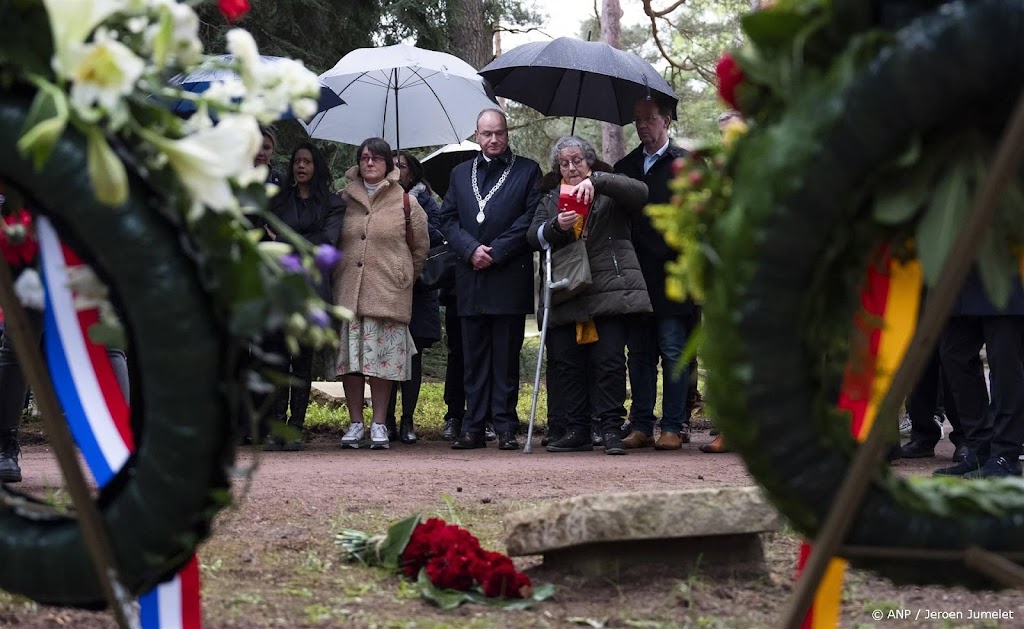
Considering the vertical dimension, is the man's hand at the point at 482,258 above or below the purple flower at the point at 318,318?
above

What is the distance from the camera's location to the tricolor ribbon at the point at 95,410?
2.75 metres

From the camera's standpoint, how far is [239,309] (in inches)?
82.5

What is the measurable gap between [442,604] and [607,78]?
6147 mm

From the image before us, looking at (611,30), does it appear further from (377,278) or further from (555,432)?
(555,432)

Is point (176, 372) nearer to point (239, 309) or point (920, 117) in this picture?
point (239, 309)

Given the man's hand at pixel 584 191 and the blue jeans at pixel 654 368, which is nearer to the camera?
the man's hand at pixel 584 191

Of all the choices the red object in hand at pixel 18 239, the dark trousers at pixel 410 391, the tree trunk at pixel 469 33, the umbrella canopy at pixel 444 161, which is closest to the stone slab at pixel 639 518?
the red object in hand at pixel 18 239

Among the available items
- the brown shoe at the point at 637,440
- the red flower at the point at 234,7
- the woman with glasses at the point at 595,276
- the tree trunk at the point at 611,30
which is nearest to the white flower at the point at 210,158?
the red flower at the point at 234,7

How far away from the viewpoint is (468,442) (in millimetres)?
8523

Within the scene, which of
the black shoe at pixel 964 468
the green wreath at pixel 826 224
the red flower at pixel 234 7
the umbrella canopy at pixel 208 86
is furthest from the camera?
the black shoe at pixel 964 468

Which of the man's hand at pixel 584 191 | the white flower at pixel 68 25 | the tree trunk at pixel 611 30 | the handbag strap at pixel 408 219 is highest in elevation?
the tree trunk at pixel 611 30

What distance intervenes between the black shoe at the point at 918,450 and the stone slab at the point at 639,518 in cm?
388

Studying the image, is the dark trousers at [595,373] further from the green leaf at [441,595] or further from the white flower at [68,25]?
the white flower at [68,25]

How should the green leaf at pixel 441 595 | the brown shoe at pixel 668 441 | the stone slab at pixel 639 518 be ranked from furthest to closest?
1. the brown shoe at pixel 668 441
2. the stone slab at pixel 639 518
3. the green leaf at pixel 441 595
